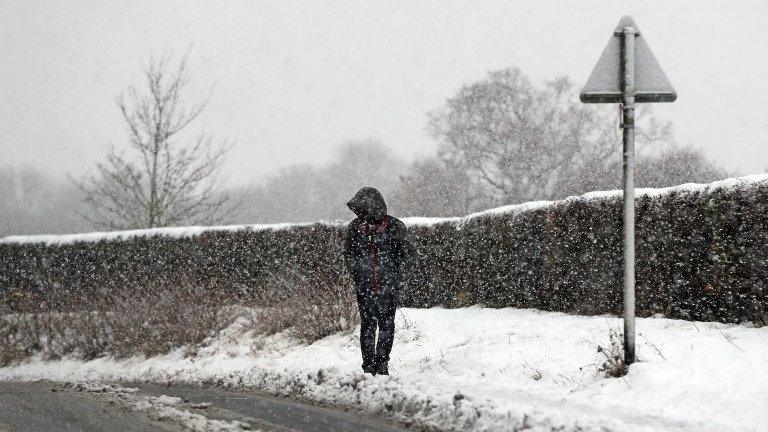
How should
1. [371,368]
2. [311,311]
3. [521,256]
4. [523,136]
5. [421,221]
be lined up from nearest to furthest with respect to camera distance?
[371,368], [311,311], [521,256], [421,221], [523,136]

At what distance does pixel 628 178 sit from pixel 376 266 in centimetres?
259

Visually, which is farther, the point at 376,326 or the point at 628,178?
the point at 376,326

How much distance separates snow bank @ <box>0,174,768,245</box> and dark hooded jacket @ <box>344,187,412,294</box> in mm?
3758

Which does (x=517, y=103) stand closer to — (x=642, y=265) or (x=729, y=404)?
(x=642, y=265)

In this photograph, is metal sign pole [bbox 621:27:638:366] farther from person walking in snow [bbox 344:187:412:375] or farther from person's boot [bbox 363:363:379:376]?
person's boot [bbox 363:363:379:376]

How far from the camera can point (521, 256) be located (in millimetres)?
11516

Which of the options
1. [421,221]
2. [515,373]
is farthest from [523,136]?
[515,373]

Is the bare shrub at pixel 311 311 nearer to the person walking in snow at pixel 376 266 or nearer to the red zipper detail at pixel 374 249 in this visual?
the person walking in snow at pixel 376 266

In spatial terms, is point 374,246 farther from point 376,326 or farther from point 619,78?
point 619,78

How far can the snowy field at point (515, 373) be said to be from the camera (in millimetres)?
5316

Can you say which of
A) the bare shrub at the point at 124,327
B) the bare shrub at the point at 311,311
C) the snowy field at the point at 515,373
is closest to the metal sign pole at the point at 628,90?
the snowy field at the point at 515,373

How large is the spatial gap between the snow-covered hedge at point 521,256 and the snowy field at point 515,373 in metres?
0.48

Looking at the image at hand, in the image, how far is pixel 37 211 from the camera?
74.0 m

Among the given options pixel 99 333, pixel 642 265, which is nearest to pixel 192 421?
pixel 642 265
